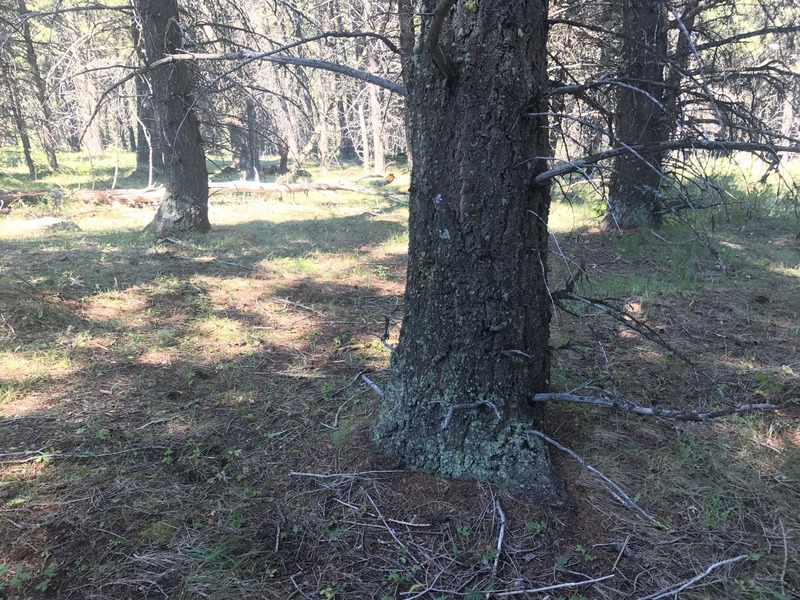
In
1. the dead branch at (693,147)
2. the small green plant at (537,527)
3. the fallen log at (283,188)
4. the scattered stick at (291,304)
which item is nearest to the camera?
the dead branch at (693,147)

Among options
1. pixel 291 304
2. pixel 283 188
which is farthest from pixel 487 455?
pixel 283 188

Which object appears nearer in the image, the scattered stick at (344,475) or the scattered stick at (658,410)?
the scattered stick at (658,410)

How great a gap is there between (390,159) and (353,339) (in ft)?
89.3

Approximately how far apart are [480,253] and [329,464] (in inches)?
55.2

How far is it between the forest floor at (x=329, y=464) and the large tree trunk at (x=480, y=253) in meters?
0.21

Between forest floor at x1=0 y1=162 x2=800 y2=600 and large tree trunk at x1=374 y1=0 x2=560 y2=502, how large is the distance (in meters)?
0.21

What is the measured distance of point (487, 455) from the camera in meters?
2.52

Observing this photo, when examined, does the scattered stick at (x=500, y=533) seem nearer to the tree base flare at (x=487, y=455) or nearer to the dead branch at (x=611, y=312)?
the tree base flare at (x=487, y=455)

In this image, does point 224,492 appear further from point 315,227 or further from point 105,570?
point 315,227

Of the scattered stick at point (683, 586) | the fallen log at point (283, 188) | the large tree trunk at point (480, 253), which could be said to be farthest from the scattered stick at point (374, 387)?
the fallen log at point (283, 188)

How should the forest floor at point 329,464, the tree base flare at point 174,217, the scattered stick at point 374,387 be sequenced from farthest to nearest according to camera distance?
1. the tree base flare at point 174,217
2. the scattered stick at point 374,387
3. the forest floor at point 329,464

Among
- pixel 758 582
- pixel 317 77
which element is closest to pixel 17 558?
pixel 758 582

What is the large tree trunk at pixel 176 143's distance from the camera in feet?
26.5

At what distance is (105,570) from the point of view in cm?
209
